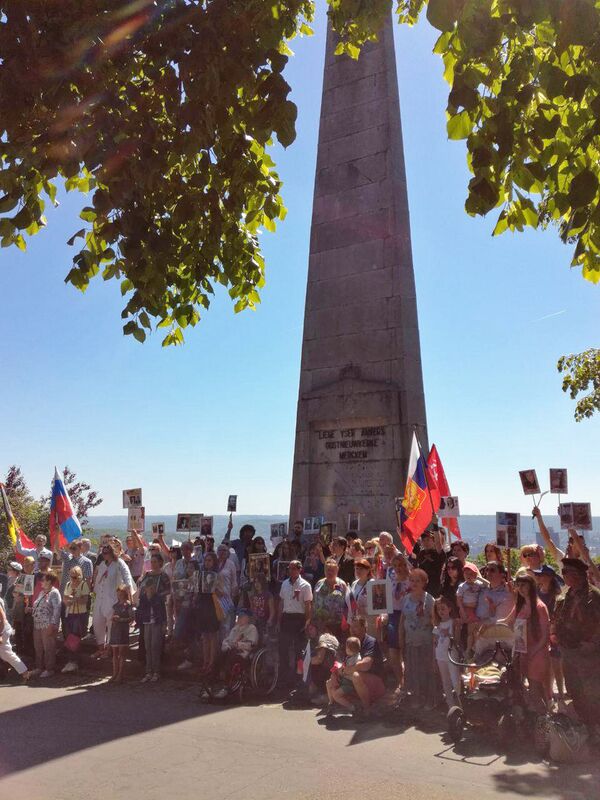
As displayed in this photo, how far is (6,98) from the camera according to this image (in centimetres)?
419

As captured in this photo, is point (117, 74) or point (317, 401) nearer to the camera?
point (117, 74)

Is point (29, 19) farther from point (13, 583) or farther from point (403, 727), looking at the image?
point (13, 583)

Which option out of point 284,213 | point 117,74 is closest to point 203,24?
point 117,74

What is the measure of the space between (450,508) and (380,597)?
268 cm

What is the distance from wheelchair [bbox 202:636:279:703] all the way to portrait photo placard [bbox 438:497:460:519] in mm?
3312

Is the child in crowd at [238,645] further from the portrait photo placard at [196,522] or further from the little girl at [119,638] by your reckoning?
the portrait photo placard at [196,522]

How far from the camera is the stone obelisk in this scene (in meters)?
13.8

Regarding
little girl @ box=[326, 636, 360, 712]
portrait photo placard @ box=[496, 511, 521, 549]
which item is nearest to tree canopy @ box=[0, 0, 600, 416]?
portrait photo placard @ box=[496, 511, 521, 549]

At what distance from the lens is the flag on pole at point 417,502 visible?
11.2 m

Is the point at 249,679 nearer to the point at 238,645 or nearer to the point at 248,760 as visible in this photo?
the point at 238,645

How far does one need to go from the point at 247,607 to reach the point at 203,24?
328 inches

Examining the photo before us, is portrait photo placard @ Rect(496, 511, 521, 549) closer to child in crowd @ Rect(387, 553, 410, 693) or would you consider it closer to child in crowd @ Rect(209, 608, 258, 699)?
child in crowd @ Rect(387, 553, 410, 693)

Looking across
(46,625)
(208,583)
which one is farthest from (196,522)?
(46,625)

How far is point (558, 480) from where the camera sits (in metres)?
8.74
